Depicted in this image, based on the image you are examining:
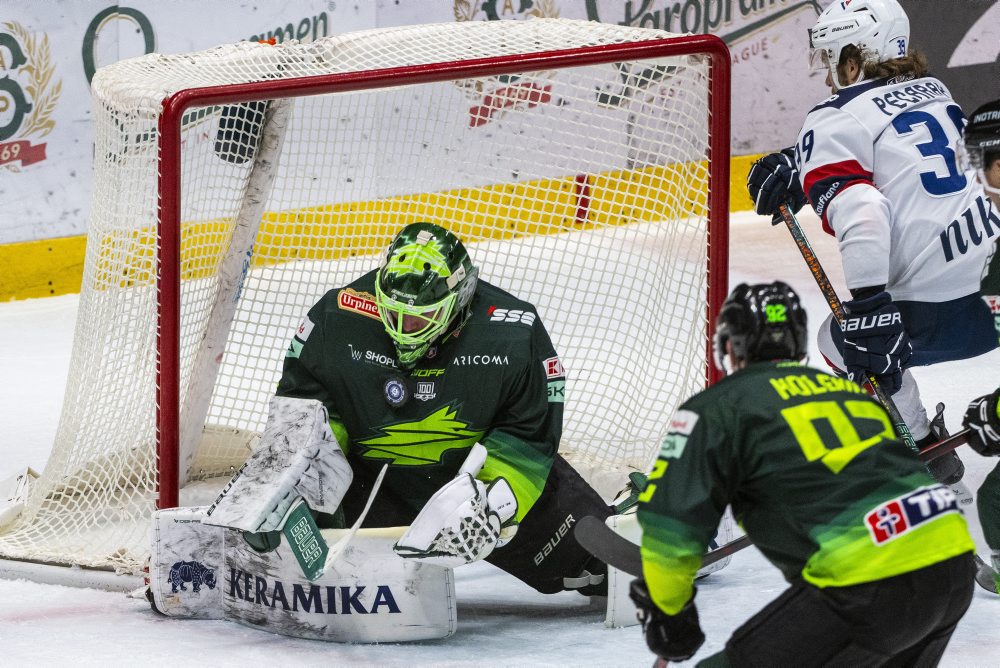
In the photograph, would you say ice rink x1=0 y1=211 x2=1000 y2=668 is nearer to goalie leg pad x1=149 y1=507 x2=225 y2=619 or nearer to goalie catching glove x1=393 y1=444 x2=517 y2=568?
goalie leg pad x1=149 y1=507 x2=225 y2=619

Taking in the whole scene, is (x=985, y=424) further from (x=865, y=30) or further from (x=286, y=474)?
(x=286, y=474)

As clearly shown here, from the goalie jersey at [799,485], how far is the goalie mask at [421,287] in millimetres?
869

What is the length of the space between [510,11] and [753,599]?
375 centimetres

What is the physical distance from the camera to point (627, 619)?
2.87 metres

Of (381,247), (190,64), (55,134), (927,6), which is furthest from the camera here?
(927,6)

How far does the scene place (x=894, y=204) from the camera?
3248 millimetres

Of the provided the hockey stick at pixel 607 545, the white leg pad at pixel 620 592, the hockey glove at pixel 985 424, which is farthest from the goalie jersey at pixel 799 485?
the white leg pad at pixel 620 592

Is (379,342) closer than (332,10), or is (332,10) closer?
(379,342)

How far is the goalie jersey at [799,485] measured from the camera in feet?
6.10

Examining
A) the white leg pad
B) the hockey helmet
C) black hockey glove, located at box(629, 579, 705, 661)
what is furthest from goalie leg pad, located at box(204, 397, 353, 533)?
the hockey helmet

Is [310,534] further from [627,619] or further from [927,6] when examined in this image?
[927,6]

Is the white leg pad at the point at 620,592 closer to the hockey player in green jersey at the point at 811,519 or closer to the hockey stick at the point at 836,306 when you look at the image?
the hockey stick at the point at 836,306

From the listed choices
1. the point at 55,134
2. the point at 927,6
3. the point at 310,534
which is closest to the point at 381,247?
the point at 310,534

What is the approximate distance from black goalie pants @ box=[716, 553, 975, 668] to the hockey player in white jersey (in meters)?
1.31
